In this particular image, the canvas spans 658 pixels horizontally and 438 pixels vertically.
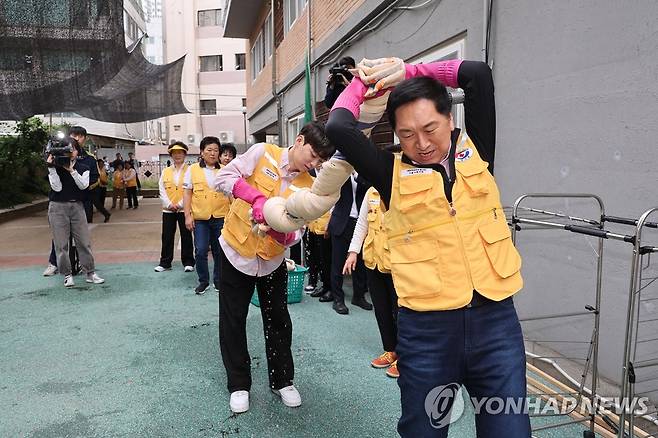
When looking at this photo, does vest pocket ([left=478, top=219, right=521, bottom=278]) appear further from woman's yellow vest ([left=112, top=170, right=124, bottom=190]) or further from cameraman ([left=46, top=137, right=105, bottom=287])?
woman's yellow vest ([left=112, top=170, right=124, bottom=190])

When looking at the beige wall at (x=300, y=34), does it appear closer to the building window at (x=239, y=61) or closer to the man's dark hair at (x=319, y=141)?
the man's dark hair at (x=319, y=141)

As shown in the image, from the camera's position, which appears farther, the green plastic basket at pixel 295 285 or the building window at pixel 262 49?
the building window at pixel 262 49

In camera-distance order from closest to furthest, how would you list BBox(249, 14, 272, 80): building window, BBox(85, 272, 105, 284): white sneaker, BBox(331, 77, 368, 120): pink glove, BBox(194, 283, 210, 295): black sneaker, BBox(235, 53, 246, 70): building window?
BBox(331, 77, 368, 120): pink glove < BBox(194, 283, 210, 295): black sneaker < BBox(85, 272, 105, 284): white sneaker < BBox(249, 14, 272, 80): building window < BBox(235, 53, 246, 70): building window

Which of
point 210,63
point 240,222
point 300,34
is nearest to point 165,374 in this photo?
point 240,222

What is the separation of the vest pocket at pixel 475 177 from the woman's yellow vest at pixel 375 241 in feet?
5.34

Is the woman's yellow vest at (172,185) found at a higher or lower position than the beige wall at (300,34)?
lower

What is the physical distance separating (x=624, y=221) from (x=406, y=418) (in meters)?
1.44

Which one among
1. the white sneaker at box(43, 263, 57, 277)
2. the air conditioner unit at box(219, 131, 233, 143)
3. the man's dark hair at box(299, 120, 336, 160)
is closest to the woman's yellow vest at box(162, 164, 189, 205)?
the white sneaker at box(43, 263, 57, 277)

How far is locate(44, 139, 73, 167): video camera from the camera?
214 inches

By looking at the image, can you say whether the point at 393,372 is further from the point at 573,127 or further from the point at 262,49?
the point at 262,49

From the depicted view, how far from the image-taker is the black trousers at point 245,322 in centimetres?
290

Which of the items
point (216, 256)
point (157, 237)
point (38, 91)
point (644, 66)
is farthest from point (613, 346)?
point (38, 91)

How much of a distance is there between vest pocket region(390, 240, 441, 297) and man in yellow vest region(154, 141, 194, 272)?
17.7 ft

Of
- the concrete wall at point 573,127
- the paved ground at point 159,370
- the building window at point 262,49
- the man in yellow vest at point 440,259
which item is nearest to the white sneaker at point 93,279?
the paved ground at point 159,370
